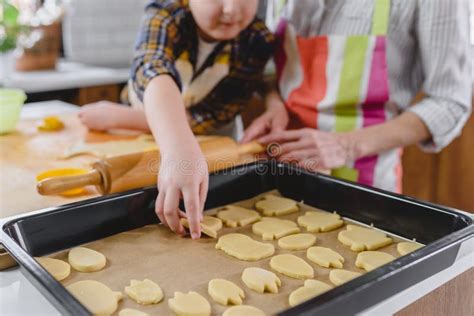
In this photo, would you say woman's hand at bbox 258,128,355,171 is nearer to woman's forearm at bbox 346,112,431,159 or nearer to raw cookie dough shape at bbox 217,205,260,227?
woman's forearm at bbox 346,112,431,159

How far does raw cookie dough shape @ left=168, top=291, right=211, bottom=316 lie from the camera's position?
1.84ft

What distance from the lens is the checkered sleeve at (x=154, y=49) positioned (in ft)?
3.15

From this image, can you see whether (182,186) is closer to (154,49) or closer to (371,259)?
(371,259)

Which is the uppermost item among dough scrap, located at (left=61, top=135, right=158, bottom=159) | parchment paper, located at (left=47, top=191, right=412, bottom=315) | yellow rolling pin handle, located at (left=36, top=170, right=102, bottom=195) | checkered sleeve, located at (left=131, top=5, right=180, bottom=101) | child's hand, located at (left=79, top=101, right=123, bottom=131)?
checkered sleeve, located at (left=131, top=5, right=180, bottom=101)

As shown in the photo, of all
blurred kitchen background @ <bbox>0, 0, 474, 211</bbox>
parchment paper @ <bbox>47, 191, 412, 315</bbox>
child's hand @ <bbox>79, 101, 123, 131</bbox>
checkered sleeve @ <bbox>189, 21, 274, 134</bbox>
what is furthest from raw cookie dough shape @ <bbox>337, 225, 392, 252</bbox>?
blurred kitchen background @ <bbox>0, 0, 474, 211</bbox>

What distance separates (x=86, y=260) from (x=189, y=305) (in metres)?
0.18

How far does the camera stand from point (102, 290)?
593 mm

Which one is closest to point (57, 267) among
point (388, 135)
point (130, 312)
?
point (130, 312)

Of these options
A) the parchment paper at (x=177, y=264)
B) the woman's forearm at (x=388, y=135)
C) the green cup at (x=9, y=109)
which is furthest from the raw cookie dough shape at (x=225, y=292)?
the green cup at (x=9, y=109)

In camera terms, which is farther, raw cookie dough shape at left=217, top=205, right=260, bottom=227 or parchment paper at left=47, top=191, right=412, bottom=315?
Answer: raw cookie dough shape at left=217, top=205, right=260, bottom=227

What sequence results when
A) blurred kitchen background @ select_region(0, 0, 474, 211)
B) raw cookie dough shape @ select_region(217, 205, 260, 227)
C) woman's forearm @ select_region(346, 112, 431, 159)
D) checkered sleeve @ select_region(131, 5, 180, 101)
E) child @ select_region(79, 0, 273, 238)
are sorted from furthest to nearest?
blurred kitchen background @ select_region(0, 0, 474, 211)
woman's forearm @ select_region(346, 112, 431, 159)
checkered sleeve @ select_region(131, 5, 180, 101)
raw cookie dough shape @ select_region(217, 205, 260, 227)
child @ select_region(79, 0, 273, 238)

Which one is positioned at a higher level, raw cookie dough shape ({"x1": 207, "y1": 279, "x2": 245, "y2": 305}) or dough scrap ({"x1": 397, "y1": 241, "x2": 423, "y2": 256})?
dough scrap ({"x1": 397, "y1": 241, "x2": 423, "y2": 256})

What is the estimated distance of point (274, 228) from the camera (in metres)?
0.79

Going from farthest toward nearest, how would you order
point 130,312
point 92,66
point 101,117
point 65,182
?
point 92,66 < point 101,117 < point 65,182 < point 130,312
